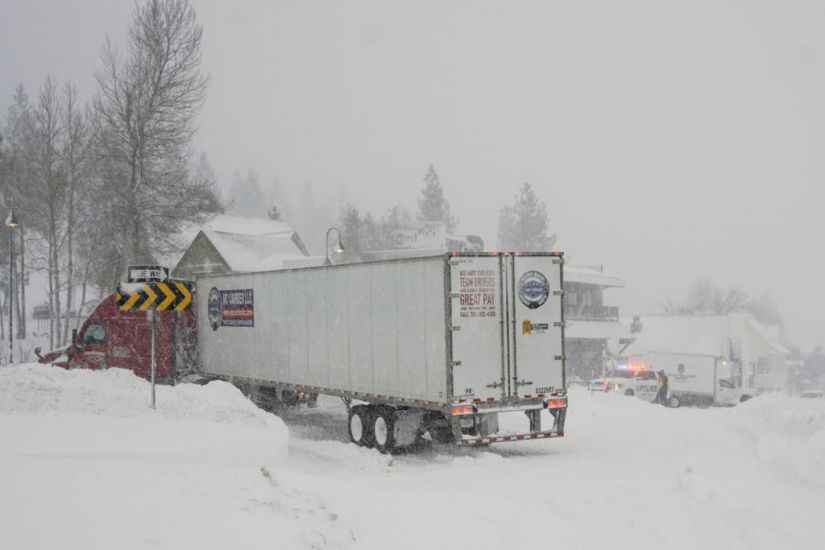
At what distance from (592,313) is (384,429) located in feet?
148

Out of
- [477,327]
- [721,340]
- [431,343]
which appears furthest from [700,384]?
[431,343]

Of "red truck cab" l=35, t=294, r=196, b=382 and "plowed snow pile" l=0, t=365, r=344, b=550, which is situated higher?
"red truck cab" l=35, t=294, r=196, b=382

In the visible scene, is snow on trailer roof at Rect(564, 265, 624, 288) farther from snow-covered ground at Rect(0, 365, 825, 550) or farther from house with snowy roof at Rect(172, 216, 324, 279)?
snow-covered ground at Rect(0, 365, 825, 550)

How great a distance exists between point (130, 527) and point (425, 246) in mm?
62830

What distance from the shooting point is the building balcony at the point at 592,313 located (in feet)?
186

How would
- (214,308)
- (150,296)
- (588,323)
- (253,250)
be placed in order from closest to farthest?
(150,296)
(214,308)
(253,250)
(588,323)

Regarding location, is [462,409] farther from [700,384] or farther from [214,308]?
[700,384]

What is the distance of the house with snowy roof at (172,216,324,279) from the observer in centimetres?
4503

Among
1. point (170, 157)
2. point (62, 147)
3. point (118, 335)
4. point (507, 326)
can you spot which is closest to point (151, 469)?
point (507, 326)

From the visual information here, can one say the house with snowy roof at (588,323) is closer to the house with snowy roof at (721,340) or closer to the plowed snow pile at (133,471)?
the house with snowy roof at (721,340)

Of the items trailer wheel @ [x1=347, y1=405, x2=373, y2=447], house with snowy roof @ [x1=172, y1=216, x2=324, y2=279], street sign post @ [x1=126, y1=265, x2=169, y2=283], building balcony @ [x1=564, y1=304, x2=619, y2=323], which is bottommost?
trailer wheel @ [x1=347, y1=405, x2=373, y2=447]

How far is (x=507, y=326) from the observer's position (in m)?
14.1

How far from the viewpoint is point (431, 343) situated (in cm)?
1395

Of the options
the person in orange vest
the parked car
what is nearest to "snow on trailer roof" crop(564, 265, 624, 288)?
the parked car
